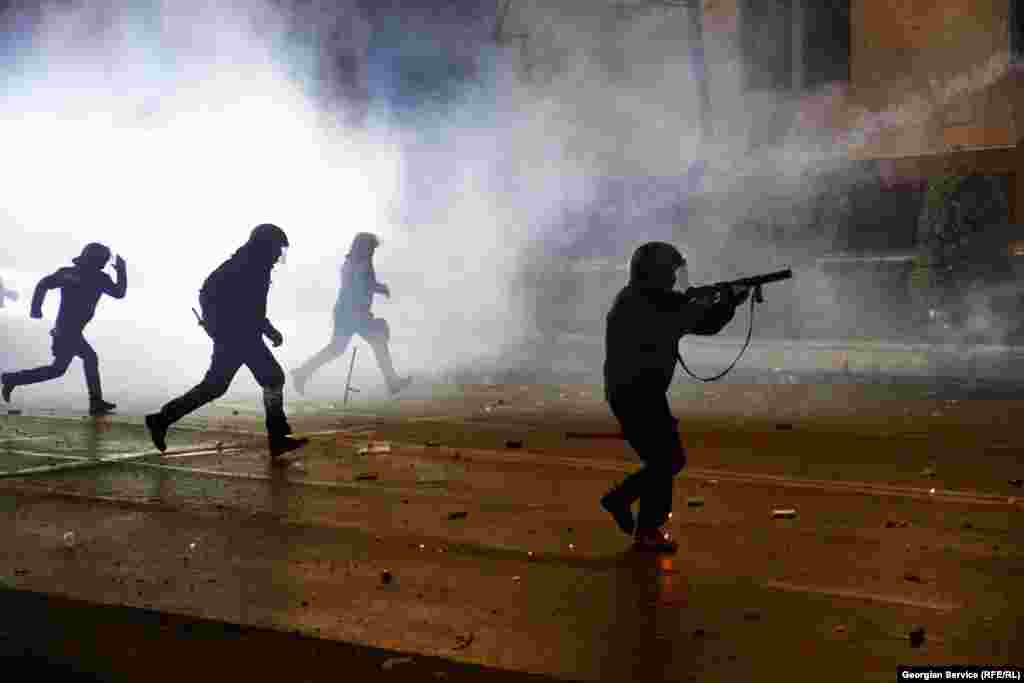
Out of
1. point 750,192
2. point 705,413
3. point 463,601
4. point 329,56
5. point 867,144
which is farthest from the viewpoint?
point 329,56

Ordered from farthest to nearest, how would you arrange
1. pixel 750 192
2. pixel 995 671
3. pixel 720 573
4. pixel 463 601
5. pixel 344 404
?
1. pixel 750 192
2. pixel 344 404
3. pixel 720 573
4. pixel 463 601
5. pixel 995 671

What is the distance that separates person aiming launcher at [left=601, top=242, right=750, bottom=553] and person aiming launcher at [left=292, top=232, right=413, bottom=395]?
335 inches

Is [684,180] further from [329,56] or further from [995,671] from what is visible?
[995,671]

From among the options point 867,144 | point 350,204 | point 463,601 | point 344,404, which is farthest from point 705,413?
point 350,204

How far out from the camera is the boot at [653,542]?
634cm

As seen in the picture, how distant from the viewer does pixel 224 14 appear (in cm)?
2416

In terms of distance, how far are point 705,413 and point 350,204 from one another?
14.3 metres

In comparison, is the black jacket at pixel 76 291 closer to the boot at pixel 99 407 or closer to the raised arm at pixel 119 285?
the raised arm at pixel 119 285

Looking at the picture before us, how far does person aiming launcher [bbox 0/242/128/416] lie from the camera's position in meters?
13.1

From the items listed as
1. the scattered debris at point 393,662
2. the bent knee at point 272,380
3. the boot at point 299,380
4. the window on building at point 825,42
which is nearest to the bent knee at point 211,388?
the bent knee at point 272,380

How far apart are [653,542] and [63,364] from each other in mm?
8376

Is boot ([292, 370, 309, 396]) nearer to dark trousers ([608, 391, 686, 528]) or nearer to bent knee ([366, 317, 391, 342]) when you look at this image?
bent knee ([366, 317, 391, 342])

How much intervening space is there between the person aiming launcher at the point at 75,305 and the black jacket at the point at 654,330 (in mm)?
7767

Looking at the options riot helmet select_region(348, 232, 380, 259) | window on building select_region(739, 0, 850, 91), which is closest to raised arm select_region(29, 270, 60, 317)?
riot helmet select_region(348, 232, 380, 259)
